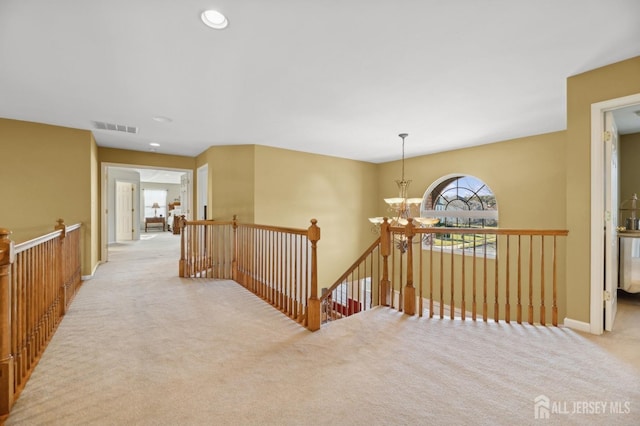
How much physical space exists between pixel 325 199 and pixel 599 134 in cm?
451

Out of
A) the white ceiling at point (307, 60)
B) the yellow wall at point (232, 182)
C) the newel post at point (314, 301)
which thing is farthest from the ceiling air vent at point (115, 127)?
the newel post at point (314, 301)

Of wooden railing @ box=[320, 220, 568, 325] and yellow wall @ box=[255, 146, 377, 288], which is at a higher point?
yellow wall @ box=[255, 146, 377, 288]

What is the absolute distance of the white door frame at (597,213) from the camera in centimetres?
243

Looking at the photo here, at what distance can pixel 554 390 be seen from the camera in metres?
1.71

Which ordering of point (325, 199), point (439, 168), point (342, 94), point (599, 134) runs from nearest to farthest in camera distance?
1. point (599, 134)
2. point (342, 94)
3. point (439, 168)
4. point (325, 199)

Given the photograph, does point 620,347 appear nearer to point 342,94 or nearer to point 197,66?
point 342,94

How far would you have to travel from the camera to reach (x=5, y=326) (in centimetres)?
156

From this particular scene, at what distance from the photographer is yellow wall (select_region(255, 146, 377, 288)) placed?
5.43 m

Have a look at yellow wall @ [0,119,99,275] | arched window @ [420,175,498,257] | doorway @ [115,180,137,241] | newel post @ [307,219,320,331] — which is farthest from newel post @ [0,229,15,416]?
doorway @ [115,180,137,241]

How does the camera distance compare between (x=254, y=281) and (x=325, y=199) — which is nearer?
(x=254, y=281)

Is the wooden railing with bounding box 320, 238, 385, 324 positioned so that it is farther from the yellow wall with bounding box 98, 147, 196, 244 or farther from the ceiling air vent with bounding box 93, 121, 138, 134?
the yellow wall with bounding box 98, 147, 196, 244

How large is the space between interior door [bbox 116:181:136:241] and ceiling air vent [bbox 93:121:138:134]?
554 centimetres

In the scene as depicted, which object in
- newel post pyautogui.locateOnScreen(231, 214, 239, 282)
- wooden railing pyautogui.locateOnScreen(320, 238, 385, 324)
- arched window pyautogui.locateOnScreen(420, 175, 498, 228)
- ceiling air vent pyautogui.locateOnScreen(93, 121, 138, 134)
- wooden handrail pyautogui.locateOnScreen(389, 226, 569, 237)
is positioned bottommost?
wooden railing pyautogui.locateOnScreen(320, 238, 385, 324)

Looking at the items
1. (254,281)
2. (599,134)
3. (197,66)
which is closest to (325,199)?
(254,281)
